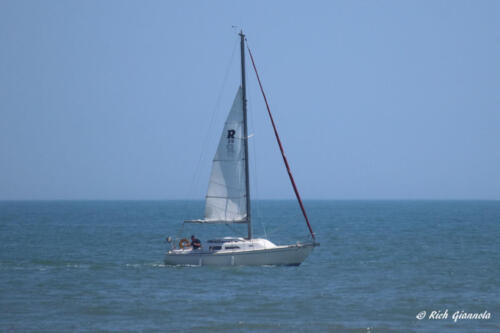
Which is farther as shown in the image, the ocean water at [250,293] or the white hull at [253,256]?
the white hull at [253,256]

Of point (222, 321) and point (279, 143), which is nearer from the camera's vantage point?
point (222, 321)

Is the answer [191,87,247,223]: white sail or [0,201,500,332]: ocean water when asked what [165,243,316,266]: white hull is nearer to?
[0,201,500,332]: ocean water

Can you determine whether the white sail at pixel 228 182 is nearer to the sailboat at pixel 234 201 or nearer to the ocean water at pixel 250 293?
the sailboat at pixel 234 201

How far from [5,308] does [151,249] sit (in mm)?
28929

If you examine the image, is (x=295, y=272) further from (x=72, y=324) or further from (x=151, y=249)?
(x=151, y=249)

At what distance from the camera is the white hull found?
1565 inches

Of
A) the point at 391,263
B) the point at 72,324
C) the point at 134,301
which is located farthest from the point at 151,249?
the point at 72,324

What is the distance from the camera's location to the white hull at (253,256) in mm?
39750

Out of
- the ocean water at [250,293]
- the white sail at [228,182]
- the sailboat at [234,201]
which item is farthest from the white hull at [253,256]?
the white sail at [228,182]

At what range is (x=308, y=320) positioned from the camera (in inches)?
1038

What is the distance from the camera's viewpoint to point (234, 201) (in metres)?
40.5

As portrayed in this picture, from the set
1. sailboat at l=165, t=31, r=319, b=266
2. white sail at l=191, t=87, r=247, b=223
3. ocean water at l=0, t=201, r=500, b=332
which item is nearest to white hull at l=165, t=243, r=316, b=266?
sailboat at l=165, t=31, r=319, b=266

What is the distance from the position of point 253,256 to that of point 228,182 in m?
4.98

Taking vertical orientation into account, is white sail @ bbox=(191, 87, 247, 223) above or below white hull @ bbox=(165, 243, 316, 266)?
above
